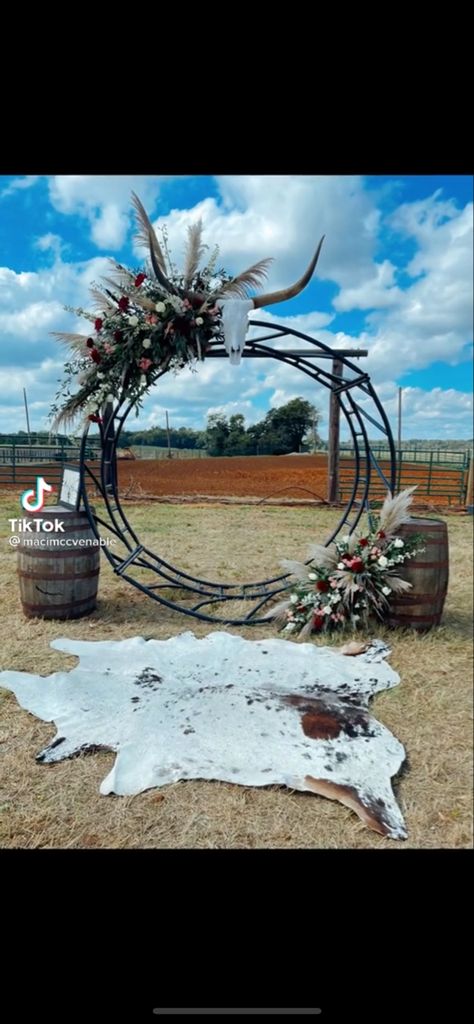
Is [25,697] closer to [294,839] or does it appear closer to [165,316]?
[294,839]

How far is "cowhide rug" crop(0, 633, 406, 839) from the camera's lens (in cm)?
105

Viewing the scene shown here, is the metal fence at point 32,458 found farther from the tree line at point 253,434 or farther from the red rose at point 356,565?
the red rose at point 356,565

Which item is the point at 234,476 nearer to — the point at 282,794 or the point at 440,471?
the point at 440,471

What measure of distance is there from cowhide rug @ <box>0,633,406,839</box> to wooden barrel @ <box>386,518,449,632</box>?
134 mm

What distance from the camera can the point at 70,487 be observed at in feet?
6.28

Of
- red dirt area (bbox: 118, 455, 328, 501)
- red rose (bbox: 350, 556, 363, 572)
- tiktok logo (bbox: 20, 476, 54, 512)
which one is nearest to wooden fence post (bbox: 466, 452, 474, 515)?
red rose (bbox: 350, 556, 363, 572)

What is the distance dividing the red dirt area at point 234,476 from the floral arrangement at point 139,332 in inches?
12.6

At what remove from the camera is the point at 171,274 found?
5.49 feet

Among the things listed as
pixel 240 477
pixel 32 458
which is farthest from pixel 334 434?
pixel 32 458

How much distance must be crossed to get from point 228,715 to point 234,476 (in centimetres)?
187
